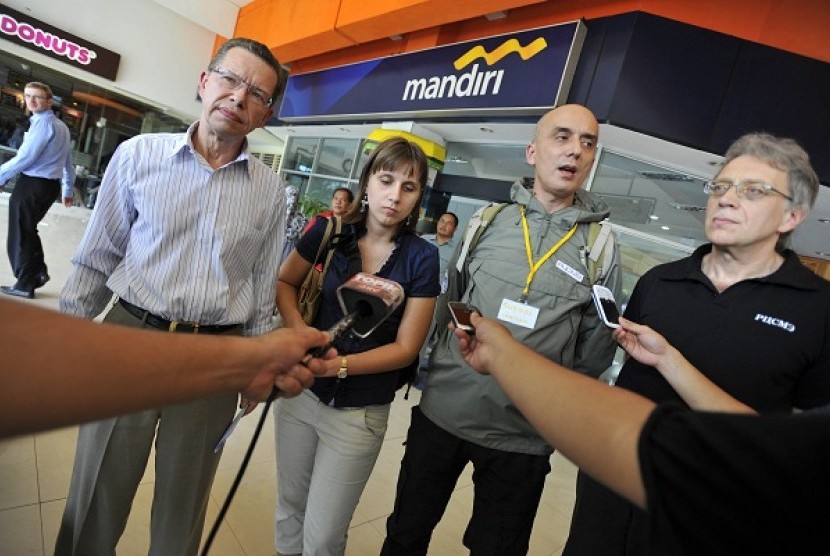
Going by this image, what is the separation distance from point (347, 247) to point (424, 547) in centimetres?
121

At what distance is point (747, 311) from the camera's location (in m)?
1.26

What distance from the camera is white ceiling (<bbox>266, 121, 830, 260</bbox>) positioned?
13.8 feet

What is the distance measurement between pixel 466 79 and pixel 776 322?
424 cm

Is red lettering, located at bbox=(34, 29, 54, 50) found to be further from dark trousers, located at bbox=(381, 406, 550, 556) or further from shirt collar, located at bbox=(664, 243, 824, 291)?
shirt collar, located at bbox=(664, 243, 824, 291)

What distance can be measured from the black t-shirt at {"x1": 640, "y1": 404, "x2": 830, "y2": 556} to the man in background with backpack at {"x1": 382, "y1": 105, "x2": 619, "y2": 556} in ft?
3.43

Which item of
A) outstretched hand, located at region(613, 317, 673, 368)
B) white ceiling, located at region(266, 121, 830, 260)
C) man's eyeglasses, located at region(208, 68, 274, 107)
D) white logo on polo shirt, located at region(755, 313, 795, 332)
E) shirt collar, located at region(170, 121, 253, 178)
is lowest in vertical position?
outstretched hand, located at region(613, 317, 673, 368)

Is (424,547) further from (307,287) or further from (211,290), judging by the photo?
(211,290)

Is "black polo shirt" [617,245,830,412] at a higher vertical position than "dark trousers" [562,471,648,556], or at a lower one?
higher

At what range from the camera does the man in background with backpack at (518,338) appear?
1.57m

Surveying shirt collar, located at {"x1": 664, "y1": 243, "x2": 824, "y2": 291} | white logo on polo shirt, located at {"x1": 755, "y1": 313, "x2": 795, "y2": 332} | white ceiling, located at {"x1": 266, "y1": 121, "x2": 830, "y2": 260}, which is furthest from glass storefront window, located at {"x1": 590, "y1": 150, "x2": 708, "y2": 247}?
white logo on polo shirt, located at {"x1": 755, "y1": 313, "x2": 795, "y2": 332}

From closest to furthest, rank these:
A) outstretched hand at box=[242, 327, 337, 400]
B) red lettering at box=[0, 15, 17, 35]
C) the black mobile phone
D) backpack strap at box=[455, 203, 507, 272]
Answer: outstretched hand at box=[242, 327, 337, 400] → the black mobile phone → backpack strap at box=[455, 203, 507, 272] → red lettering at box=[0, 15, 17, 35]

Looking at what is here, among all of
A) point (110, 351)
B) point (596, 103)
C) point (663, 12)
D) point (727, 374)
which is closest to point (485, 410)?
point (727, 374)

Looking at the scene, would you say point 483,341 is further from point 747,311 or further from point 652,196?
point 652,196

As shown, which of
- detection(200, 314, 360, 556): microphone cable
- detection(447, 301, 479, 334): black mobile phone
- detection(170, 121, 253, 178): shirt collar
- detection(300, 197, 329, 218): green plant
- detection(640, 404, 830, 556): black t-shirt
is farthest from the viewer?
detection(300, 197, 329, 218): green plant
